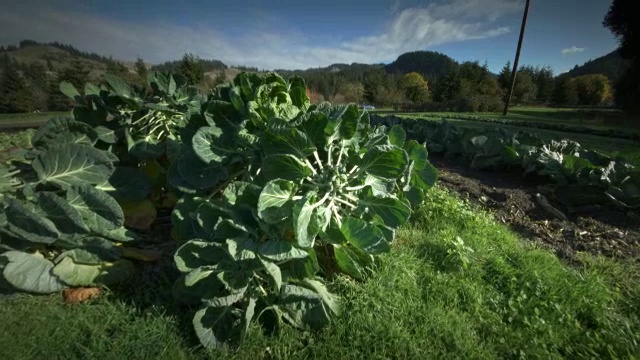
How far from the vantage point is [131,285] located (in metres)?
2.12

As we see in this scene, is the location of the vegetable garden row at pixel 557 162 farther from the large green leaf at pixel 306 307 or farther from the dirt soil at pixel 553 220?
the large green leaf at pixel 306 307

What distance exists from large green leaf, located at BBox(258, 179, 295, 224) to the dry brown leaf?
4.35ft

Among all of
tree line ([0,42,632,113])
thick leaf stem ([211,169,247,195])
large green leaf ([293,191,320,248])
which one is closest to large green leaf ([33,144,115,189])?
thick leaf stem ([211,169,247,195])

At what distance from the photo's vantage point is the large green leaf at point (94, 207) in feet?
6.74

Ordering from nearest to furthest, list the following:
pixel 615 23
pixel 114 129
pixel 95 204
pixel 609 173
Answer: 1. pixel 95 204
2. pixel 114 129
3. pixel 609 173
4. pixel 615 23

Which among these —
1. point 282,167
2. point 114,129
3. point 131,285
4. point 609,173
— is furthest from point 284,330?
point 609,173

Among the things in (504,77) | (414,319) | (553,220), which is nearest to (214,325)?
(414,319)

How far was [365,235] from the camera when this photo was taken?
5.60 ft

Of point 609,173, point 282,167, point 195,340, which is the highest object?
point 282,167

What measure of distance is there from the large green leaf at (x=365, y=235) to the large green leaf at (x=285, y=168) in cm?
38

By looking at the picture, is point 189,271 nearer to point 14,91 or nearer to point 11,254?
point 11,254

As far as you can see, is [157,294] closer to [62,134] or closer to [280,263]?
[280,263]

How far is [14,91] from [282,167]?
3799 cm

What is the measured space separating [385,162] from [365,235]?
→ 473 mm
